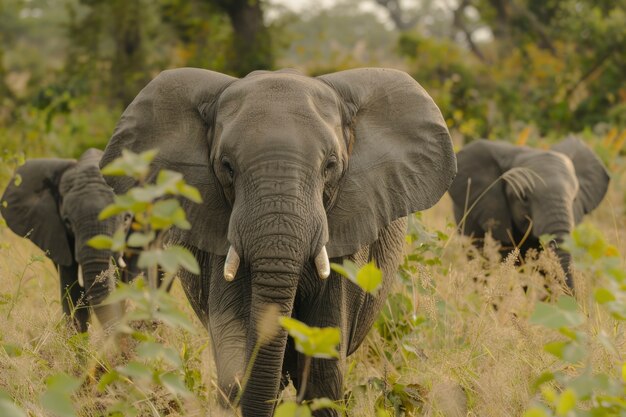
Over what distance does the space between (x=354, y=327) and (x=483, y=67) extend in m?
16.7

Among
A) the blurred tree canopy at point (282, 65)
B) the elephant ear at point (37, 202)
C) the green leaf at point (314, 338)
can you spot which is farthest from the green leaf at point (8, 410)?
the blurred tree canopy at point (282, 65)

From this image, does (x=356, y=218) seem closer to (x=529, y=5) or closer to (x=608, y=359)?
(x=608, y=359)

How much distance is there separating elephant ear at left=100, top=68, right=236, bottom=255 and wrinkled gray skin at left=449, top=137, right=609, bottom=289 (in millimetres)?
3389

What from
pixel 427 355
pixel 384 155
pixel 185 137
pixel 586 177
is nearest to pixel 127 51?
pixel 586 177

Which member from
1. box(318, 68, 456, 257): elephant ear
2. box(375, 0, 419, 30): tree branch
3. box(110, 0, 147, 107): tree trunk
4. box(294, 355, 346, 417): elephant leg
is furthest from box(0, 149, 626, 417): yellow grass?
box(375, 0, 419, 30): tree branch

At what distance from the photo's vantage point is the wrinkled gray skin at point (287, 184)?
4.12 m

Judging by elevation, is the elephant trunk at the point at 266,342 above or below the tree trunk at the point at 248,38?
above

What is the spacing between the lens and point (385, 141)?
192 inches

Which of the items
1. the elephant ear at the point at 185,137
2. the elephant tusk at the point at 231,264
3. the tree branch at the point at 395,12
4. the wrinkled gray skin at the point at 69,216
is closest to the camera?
the elephant tusk at the point at 231,264

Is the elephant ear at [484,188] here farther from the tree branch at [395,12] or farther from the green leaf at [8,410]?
the tree branch at [395,12]

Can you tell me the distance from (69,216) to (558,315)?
492cm

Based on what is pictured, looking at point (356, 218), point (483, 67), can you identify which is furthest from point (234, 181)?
point (483, 67)

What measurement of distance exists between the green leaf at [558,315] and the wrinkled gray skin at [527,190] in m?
4.59

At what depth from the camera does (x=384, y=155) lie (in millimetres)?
4836
